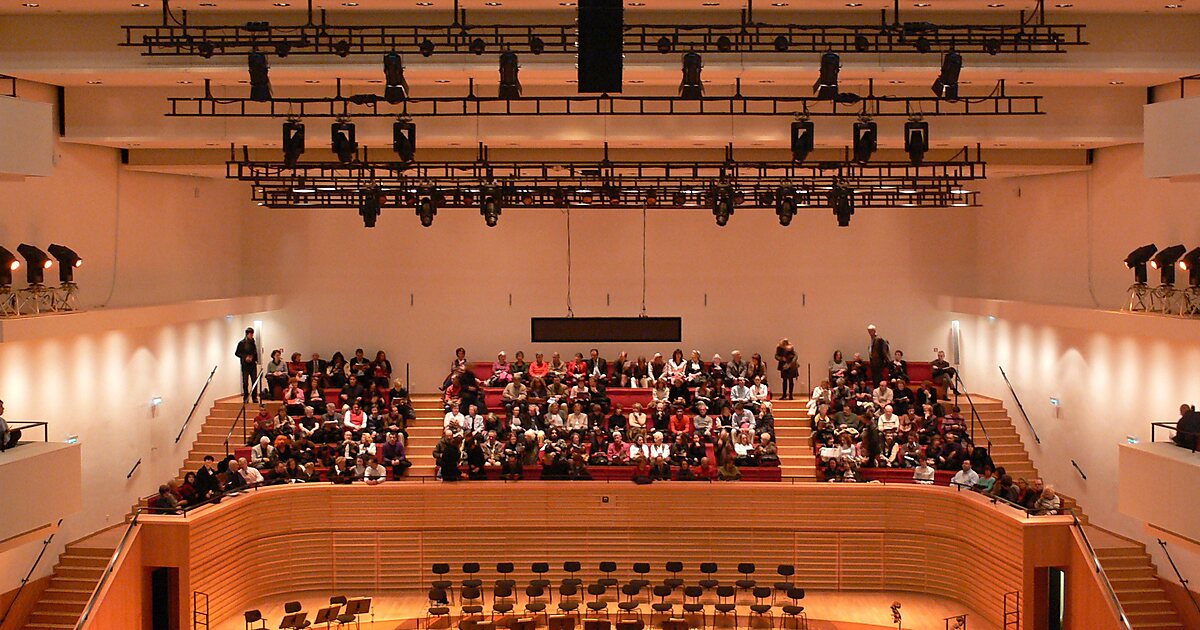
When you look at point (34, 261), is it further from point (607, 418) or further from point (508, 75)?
point (607, 418)

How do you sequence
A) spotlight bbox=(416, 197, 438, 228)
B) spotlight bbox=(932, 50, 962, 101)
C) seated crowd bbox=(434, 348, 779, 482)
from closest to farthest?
spotlight bbox=(932, 50, 962, 101)
spotlight bbox=(416, 197, 438, 228)
seated crowd bbox=(434, 348, 779, 482)

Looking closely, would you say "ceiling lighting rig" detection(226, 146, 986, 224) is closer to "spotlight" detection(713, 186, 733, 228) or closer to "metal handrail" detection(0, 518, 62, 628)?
"spotlight" detection(713, 186, 733, 228)

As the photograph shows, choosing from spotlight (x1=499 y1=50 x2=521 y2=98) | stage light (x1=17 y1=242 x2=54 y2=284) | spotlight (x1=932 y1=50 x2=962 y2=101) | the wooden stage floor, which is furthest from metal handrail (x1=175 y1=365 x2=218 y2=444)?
spotlight (x1=932 y1=50 x2=962 y2=101)

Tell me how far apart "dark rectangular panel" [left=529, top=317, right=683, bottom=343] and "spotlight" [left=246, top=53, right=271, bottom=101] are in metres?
12.5

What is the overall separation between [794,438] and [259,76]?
501 inches

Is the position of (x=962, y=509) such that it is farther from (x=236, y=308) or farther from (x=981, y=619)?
(x=236, y=308)

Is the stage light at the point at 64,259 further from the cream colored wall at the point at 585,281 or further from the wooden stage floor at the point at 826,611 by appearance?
the cream colored wall at the point at 585,281

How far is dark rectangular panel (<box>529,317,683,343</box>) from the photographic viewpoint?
23422mm

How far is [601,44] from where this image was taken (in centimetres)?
989

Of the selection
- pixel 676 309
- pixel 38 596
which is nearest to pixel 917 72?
pixel 676 309

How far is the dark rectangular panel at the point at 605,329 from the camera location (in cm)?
2342

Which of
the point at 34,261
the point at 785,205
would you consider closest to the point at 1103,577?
the point at 785,205

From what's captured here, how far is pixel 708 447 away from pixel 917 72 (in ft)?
28.5

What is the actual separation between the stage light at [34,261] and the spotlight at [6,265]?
453 mm
